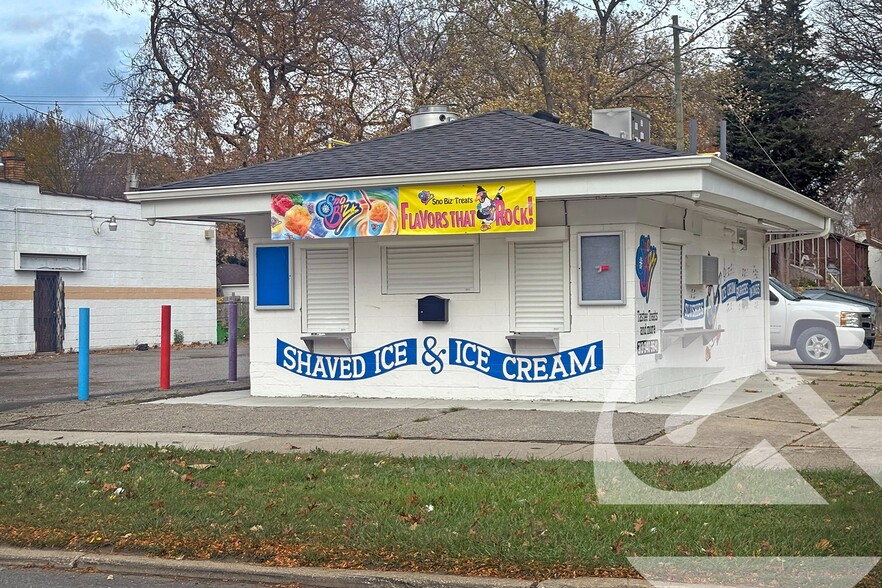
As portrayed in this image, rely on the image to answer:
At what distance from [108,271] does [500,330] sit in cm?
2043

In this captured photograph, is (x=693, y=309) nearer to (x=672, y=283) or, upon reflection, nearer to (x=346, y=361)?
(x=672, y=283)

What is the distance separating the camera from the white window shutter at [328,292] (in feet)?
50.6

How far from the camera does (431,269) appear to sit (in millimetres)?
14984

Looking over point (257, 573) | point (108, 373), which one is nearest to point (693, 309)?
point (257, 573)

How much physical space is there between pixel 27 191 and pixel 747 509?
25.9 metres

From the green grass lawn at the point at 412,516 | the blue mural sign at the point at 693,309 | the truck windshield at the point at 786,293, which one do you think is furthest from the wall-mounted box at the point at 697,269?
the truck windshield at the point at 786,293

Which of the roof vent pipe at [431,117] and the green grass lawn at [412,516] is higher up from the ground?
the roof vent pipe at [431,117]

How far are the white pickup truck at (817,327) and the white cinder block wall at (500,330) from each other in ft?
20.5

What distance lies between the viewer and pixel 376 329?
15273 mm

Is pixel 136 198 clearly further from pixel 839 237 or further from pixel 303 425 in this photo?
pixel 839 237

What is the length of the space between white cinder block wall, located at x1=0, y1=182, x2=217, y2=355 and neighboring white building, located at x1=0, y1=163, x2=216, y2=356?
0.09 feet

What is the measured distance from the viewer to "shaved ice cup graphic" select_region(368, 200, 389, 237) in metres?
14.2

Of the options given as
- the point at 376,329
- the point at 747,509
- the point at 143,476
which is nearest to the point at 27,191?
the point at 376,329

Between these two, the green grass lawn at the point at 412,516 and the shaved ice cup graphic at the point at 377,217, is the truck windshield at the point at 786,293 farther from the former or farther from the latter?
the green grass lawn at the point at 412,516
